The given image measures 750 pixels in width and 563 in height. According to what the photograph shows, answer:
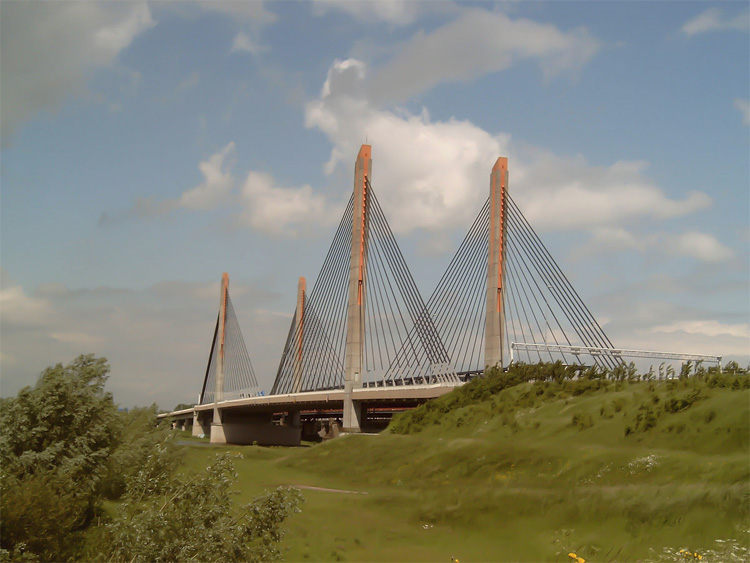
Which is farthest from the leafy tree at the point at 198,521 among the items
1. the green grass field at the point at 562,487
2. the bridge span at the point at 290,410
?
the bridge span at the point at 290,410

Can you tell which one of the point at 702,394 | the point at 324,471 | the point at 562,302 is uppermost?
the point at 562,302

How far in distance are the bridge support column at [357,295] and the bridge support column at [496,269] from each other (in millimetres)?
10868

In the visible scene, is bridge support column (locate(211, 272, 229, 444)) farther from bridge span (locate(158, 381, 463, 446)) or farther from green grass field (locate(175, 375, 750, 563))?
green grass field (locate(175, 375, 750, 563))

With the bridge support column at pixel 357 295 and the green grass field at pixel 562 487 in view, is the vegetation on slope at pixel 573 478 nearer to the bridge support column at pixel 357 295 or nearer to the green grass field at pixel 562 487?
the green grass field at pixel 562 487

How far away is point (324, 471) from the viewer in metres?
37.3

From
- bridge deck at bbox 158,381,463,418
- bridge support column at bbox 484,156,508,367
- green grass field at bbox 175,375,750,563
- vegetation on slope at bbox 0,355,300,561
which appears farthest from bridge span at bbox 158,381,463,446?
vegetation on slope at bbox 0,355,300,561

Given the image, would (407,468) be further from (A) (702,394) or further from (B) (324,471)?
(A) (702,394)

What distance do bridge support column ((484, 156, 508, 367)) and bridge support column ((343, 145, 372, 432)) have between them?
35.7 feet

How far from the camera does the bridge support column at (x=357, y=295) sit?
2039 inches

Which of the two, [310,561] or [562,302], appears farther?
[562,302]

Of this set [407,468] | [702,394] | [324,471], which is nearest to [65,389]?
[407,468]

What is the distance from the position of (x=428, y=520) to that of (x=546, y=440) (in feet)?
25.1

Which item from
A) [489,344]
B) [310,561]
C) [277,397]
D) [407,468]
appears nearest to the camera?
[310,561]

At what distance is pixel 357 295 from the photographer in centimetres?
5300
